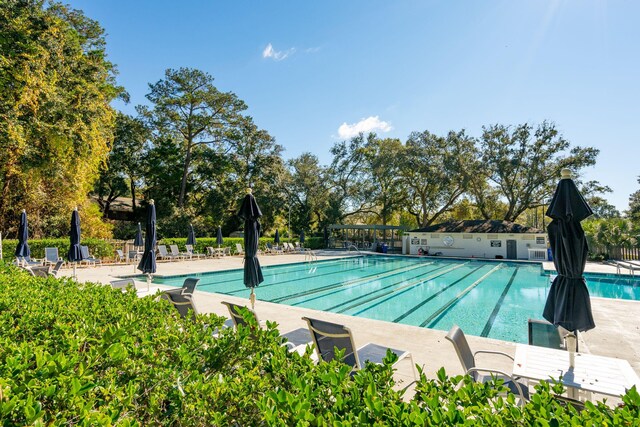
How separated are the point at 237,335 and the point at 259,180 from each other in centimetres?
2882

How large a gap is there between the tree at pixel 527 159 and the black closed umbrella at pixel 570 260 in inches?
1108

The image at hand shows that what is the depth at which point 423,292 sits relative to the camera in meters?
11.5

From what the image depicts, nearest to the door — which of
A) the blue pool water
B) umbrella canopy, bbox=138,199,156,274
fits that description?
the blue pool water

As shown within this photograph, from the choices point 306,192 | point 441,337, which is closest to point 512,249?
point 306,192

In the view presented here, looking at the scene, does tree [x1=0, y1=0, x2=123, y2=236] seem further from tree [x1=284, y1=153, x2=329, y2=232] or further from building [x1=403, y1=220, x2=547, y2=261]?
building [x1=403, y1=220, x2=547, y2=261]

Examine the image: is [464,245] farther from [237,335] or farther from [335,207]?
[237,335]

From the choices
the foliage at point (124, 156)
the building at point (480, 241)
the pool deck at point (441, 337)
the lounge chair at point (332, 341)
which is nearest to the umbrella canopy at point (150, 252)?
the pool deck at point (441, 337)

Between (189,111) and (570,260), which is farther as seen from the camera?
(189,111)

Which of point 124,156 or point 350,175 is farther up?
point 124,156

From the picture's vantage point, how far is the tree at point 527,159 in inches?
1075

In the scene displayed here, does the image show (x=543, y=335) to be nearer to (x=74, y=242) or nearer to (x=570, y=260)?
(x=570, y=260)

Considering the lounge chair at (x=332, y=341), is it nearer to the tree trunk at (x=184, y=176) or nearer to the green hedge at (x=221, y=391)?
the green hedge at (x=221, y=391)

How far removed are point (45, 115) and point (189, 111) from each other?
14999mm

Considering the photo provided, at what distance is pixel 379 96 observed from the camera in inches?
801
